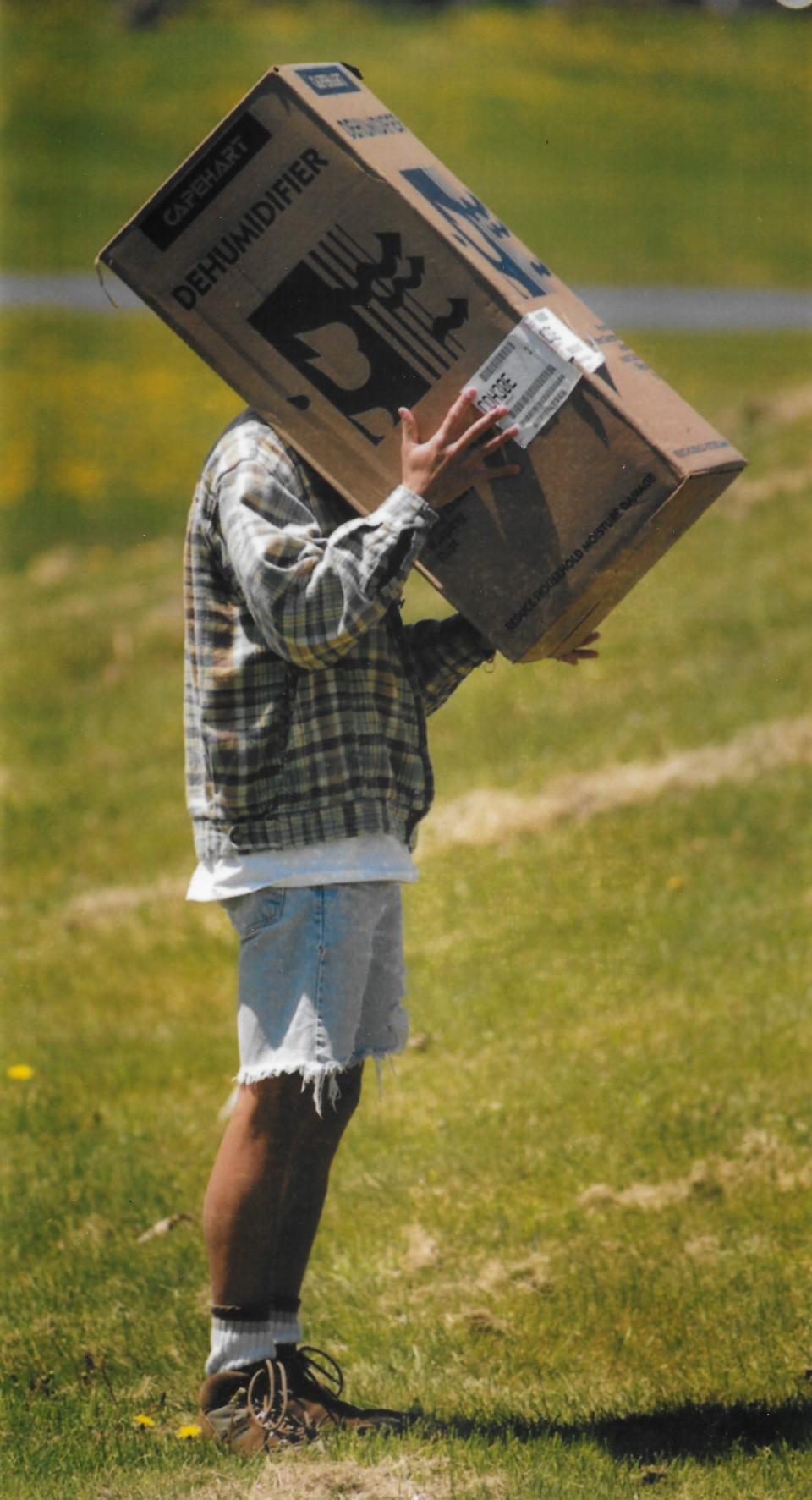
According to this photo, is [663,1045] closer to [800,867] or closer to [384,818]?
[800,867]

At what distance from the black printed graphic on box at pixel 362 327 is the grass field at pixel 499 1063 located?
5.65 feet

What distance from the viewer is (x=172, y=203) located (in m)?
2.98

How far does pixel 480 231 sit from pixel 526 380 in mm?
306

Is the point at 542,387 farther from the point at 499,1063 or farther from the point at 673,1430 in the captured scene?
the point at 499,1063

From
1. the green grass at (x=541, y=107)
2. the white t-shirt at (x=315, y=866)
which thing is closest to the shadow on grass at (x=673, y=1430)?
the white t-shirt at (x=315, y=866)

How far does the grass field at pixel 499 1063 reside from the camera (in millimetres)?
3373

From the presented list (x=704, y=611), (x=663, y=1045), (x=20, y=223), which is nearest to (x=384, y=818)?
(x=663, y=1045)

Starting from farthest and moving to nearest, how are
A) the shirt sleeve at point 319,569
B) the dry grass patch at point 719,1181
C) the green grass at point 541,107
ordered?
the green grass at point 541,107, the dry grass patch at point 719,1181, the shirt sleeve at point 319,569

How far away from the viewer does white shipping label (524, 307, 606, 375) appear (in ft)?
9.60

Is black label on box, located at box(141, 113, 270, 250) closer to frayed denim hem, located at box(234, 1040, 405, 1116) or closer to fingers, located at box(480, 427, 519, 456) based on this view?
fingers, located at box(480, 427, 519, 456)

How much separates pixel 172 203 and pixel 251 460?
430 mm

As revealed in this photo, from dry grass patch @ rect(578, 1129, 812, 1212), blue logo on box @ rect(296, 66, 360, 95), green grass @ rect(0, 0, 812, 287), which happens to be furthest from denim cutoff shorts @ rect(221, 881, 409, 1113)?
green grass @ rect(0, 0, 812, 287)

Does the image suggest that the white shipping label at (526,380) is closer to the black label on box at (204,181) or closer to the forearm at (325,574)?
the forearm at (325,574)

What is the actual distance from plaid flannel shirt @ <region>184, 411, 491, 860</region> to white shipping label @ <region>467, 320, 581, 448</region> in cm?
23
